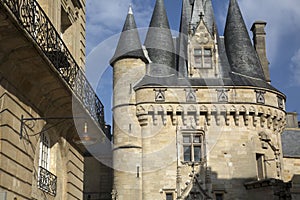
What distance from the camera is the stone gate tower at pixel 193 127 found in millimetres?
19703

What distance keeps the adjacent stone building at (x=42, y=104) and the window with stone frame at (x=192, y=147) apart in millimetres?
9335

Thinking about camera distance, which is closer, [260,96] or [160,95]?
[160,95]

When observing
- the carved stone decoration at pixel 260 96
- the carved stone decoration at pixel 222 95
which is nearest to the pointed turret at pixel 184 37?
the carved stone decoration at pixel 222 95

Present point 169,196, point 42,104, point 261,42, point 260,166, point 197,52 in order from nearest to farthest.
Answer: point 42,104
point 169,196
point 260,166
point 197,52
point 261,42

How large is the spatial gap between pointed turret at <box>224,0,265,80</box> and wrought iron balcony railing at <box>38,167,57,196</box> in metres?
13.7

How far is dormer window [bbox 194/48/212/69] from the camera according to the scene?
71.9ft

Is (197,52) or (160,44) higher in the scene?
(160,44)

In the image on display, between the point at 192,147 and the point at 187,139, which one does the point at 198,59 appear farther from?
the point at 192,147

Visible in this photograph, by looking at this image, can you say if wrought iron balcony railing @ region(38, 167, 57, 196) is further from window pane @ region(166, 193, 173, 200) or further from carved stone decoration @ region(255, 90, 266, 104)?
carved stone decoration @ region(255, 90, 266, 104)

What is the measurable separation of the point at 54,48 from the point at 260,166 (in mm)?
13898

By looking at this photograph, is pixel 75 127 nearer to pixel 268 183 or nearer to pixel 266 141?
pixel 268 183

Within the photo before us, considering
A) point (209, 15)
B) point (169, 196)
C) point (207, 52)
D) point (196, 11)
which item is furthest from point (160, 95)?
point (209, 15)

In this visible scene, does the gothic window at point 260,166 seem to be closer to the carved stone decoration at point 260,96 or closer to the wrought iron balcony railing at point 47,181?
the carved stone decoration at point 260,96

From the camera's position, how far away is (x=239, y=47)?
74.6 ft
